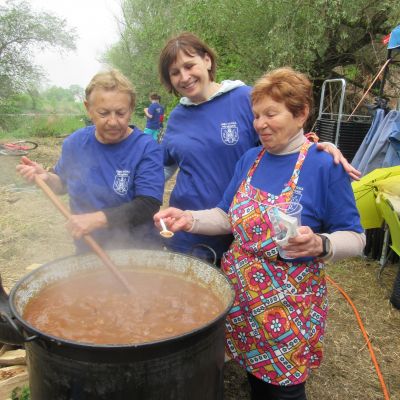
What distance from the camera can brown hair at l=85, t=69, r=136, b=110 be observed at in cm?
214

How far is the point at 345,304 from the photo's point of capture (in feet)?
12.9

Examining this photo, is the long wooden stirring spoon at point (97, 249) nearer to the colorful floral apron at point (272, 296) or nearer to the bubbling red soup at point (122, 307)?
the bubbling red soup at point (122, 307)

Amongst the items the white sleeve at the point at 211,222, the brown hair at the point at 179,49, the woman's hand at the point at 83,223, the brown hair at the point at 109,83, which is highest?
the brown hair at the point at 179,49

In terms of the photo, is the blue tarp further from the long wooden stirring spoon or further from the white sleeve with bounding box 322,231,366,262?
the long wooden stirring spoon

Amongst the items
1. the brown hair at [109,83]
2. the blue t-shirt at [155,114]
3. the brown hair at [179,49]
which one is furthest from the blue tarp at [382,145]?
the blue t-shirt at [155,114]

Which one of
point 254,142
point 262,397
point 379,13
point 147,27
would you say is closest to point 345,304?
point 262,397

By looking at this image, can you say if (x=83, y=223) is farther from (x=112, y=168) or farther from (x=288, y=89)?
(x=288, y=89)

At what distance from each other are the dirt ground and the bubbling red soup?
1.10m

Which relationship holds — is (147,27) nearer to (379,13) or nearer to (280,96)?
(379,13)

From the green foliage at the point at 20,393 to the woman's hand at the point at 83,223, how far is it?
1169 millimetres

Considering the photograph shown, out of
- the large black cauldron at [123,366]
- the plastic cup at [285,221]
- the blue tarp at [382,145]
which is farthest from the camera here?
the blue tarp at [382,145]

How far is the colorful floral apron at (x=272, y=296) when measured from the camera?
1843 mm

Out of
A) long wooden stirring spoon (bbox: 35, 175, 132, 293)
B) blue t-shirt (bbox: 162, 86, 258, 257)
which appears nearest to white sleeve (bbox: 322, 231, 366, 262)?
blue t-shirt (bbox: 162, 86, 258, 257)

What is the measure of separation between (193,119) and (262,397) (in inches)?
64.1
